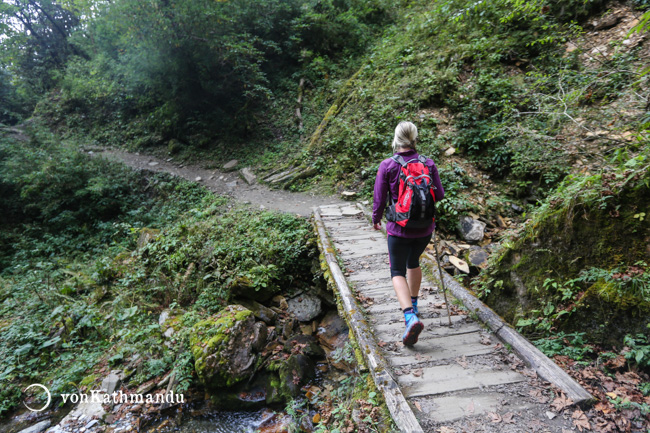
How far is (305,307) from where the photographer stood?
7023mm

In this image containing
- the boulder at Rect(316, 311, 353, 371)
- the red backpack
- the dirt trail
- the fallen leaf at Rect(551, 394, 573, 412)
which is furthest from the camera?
the dirt trail

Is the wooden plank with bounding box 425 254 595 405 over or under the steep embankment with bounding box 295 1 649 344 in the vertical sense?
under

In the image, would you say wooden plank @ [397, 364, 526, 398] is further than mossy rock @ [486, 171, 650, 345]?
No

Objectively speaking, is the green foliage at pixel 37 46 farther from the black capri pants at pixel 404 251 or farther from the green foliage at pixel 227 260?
the black capri pants at pixel 404 251

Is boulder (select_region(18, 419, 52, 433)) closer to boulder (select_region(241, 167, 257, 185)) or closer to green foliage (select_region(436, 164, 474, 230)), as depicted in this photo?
green foliage (select_region(436, 164, 474, 230))

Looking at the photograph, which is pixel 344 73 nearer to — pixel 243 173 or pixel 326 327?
pixel 243 173

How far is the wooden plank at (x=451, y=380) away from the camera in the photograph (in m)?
3.06

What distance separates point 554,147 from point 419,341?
5.61m

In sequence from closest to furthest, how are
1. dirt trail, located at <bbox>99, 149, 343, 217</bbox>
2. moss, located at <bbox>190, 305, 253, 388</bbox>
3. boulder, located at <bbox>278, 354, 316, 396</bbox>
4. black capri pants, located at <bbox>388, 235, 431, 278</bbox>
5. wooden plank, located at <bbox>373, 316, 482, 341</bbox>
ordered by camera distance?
black capri pants, located at <bbox>388, 235, 431, 278</bbox>, wooden plank, located at <bbox>373, 316, 482, 341</bbox>, boulder, located at <bbox>278, 354, 316, 396</bbox>, moss, located at <bbox>190, 305, 253, 388</bbox>, dirt trail, located at <bbox>99, 149, 343, 217</bbox>

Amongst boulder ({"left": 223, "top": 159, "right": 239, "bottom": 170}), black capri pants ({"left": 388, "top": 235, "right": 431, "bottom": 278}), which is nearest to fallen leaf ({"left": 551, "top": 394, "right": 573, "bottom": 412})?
black capri pants ({"left": 388, "top": 235, "right": 431, "bottom": 278})

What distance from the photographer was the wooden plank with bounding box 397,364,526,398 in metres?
3.06

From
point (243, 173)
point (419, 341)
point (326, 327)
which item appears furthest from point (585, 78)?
point (243, 173)

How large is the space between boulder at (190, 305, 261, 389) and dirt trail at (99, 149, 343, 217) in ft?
13.4

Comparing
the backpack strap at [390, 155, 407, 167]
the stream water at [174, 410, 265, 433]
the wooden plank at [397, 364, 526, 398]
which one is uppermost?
the backpack strap at [390, 155, 407, 167]
